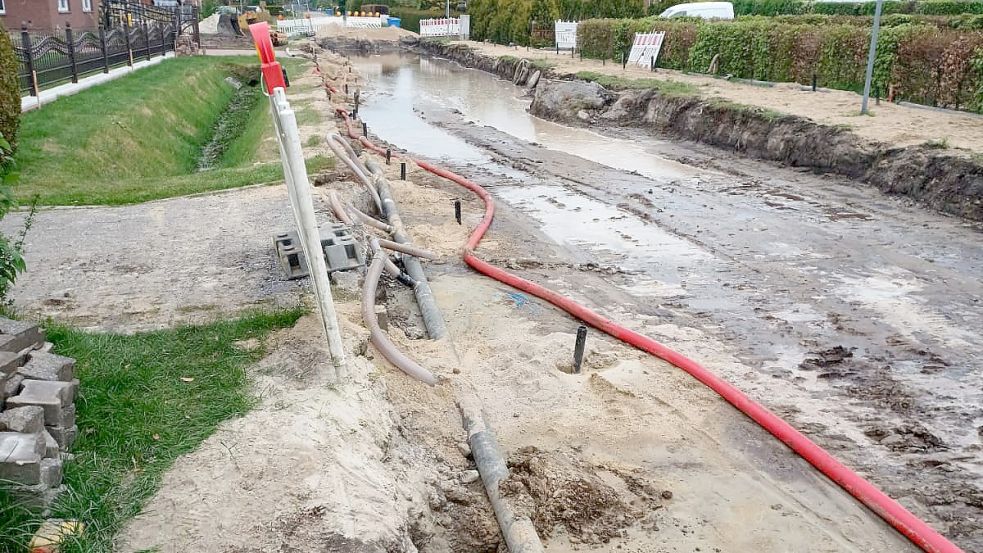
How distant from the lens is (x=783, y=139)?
15305 mm

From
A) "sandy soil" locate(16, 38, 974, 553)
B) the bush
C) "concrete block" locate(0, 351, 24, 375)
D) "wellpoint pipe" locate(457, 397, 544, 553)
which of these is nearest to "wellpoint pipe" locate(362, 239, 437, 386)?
"sandy soil" locate(16, 38, 974, 553)

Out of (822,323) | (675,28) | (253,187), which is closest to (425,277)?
(253,187)

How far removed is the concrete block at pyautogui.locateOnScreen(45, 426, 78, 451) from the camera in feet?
12.6

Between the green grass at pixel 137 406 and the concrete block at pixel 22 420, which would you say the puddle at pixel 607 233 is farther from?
the concrete block at pixel 22 420

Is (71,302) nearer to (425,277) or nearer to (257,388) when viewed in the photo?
(257,388)

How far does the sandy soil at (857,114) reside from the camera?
13.1m

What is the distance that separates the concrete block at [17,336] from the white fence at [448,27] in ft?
176

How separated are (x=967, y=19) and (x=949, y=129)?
13.6 feet

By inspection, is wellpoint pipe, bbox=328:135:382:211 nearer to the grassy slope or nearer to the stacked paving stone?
the grassy slope

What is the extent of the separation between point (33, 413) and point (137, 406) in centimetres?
88

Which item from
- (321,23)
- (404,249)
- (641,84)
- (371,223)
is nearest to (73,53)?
(371,223)

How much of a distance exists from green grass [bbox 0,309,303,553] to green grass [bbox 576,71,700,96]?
1689 centimetres

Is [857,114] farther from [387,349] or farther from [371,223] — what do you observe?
[387,349]

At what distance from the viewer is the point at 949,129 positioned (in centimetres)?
1348
